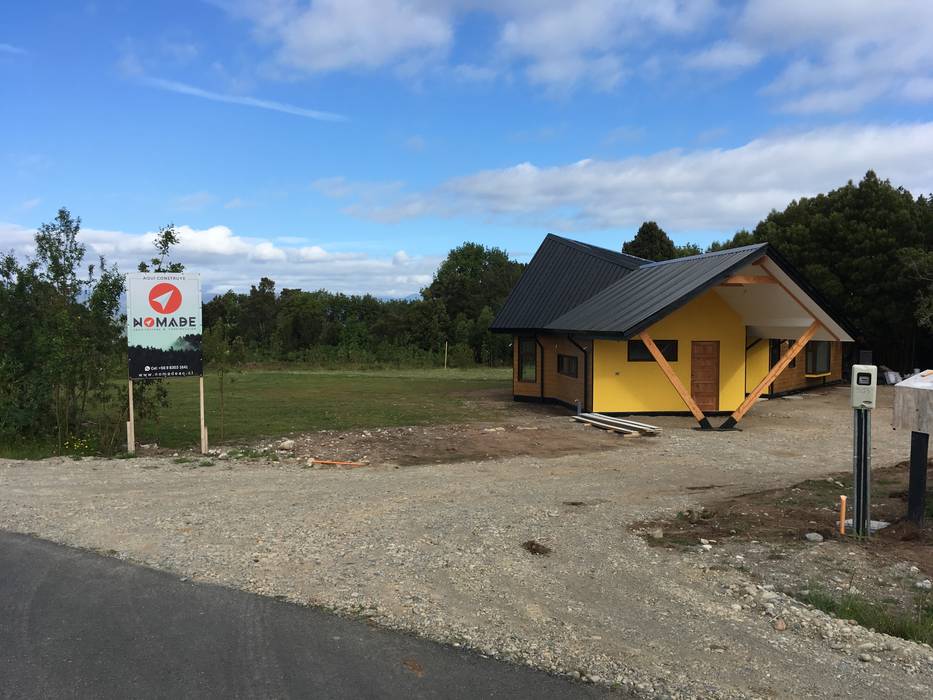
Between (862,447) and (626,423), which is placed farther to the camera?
(626,423)

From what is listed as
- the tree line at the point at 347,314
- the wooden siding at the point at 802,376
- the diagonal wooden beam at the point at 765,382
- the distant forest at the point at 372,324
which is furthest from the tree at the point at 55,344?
the distant forest at the point at 372,324

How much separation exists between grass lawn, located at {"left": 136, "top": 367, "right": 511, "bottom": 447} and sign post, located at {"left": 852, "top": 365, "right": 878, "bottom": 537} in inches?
429

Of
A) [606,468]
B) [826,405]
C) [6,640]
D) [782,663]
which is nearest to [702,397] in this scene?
[826,405]

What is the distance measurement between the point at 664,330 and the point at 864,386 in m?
11.4

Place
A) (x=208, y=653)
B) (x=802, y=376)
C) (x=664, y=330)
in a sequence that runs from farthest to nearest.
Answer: (x=802, y=376), (x=664, y=330), (x=208, y=653)

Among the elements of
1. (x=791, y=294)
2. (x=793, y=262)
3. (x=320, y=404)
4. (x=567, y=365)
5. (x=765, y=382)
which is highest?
(x=793, y=262)

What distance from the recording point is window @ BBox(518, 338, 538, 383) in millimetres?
22328

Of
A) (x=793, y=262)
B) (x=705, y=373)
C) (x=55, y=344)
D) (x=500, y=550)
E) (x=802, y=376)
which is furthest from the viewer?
(x=793, y=262)

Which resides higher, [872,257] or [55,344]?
[872,257]

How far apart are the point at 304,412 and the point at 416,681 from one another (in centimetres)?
1546

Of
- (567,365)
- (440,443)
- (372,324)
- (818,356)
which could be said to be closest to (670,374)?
(567,365)

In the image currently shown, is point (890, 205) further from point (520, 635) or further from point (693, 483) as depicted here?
point (520, 635)

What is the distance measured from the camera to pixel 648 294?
17.7 metres

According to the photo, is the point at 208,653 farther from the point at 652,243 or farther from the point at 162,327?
the point at 652,243
